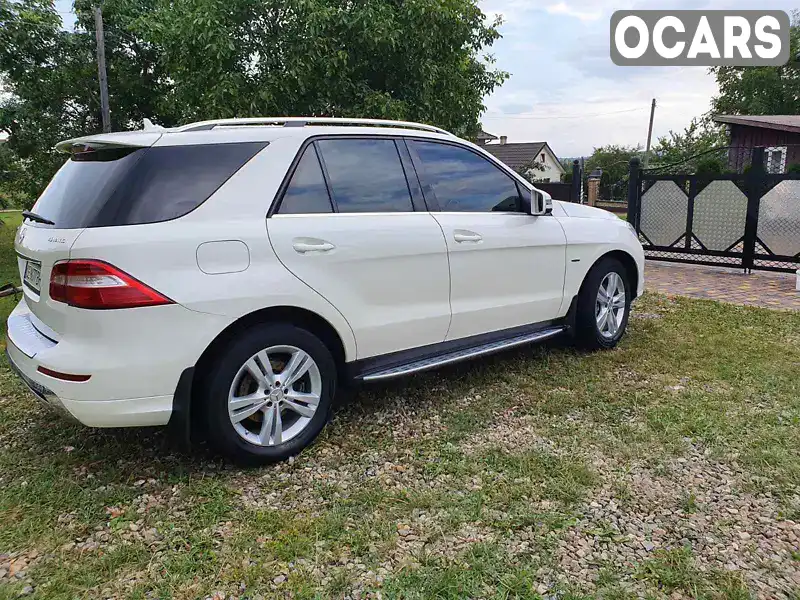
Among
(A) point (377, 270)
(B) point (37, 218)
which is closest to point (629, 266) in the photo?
(A) point (377, 270)

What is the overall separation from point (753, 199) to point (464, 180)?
6.38 metres

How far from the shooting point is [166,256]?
268 centimetres

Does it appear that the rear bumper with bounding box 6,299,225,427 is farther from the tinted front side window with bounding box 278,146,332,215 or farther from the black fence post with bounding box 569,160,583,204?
the black fence post with bounding box 569,160,583,204

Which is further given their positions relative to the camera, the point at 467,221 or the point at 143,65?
the point at 143,65

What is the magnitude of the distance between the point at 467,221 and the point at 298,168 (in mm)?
1177

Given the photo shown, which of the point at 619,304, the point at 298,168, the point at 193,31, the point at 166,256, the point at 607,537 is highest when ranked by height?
the point at 193,31

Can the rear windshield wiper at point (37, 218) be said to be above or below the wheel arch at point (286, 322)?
above

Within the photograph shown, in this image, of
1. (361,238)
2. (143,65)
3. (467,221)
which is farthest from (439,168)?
(143,65)

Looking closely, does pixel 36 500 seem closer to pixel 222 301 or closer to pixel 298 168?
pixel 222 301

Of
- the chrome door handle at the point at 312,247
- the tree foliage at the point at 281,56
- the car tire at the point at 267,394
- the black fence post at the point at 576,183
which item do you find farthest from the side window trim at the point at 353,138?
the black fence post at the point at 576,183

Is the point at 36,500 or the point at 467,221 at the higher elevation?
the point at 467,221

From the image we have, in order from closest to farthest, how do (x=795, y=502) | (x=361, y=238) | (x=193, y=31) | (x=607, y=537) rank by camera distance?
(x=607, y=537)
(x=795, y=502)
(x=361, y=238)
(x=193, y=31)

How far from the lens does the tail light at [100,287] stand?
8.48ft

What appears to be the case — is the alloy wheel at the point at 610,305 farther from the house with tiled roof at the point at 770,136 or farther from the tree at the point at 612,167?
the tree at the point at 612,167
